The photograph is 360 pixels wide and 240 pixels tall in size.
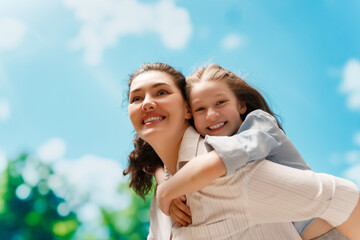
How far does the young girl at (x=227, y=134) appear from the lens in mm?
1126

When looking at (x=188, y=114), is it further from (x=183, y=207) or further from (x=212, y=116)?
(x=183, y=207)

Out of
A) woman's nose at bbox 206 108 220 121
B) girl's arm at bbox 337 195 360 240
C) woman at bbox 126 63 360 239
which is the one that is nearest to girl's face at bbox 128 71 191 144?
woman at bbox 126 63 360 239

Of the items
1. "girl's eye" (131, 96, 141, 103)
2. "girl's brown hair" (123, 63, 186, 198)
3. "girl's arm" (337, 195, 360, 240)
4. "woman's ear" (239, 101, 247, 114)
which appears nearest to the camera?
"girl's arm" (337, 195, 360, 240)

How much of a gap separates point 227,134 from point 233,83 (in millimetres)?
292

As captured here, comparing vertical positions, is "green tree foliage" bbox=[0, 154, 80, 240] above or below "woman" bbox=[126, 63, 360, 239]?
above

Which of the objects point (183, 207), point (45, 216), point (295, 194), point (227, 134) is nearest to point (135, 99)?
point (227, 134)

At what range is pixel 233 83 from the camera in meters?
1.74

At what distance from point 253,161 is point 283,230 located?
0.35 meters

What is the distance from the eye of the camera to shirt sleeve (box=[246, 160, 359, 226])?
1.16m

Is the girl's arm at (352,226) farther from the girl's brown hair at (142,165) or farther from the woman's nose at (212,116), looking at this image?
the girl's brown hair at (142,165)

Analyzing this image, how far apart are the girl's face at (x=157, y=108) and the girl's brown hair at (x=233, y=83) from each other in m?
0.13

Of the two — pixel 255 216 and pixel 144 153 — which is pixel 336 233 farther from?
pixel 144 153

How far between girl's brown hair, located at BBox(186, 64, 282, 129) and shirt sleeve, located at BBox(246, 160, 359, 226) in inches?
23.7

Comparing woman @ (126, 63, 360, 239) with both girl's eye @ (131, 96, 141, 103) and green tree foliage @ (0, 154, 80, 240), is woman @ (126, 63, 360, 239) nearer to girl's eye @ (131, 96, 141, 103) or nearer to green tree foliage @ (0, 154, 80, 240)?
girl's eye @ (131, 96, 141, 103)
